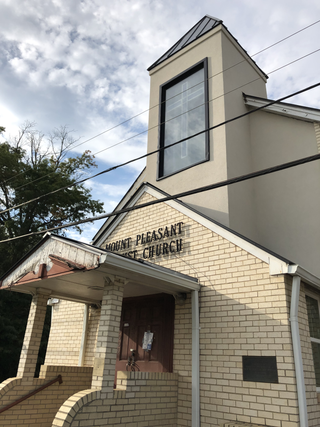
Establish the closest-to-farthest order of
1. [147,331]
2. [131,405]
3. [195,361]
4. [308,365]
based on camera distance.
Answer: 1. [131,405]
2. [308,365]
3. [195,361]
4. [147,331]

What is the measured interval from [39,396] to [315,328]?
219 inches

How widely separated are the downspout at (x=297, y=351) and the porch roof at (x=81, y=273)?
6.25 feet

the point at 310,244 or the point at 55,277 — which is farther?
the point at 310,244

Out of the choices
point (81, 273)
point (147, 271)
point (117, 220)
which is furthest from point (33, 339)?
point (117, 220)

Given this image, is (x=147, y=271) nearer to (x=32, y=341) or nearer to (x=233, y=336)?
(x=233, y=336)

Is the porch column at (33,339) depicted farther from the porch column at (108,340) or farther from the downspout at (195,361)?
the downspout at (195,361)

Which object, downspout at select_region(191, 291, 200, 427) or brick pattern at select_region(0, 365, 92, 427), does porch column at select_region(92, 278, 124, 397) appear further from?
brick pattern at select_region(0, 365, 92, 427)

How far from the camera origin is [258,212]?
33.0ft

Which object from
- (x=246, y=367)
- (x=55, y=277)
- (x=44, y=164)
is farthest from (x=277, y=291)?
(x=44, y=164)

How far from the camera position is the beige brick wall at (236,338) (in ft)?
18.6

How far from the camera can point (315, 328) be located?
6801mm

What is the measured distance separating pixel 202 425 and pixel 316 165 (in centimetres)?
662

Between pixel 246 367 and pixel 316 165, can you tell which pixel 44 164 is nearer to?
pixel 316 165

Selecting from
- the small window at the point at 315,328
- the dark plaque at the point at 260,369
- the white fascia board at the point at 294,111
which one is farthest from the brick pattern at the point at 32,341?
the white fascia board at the point at 294,111
